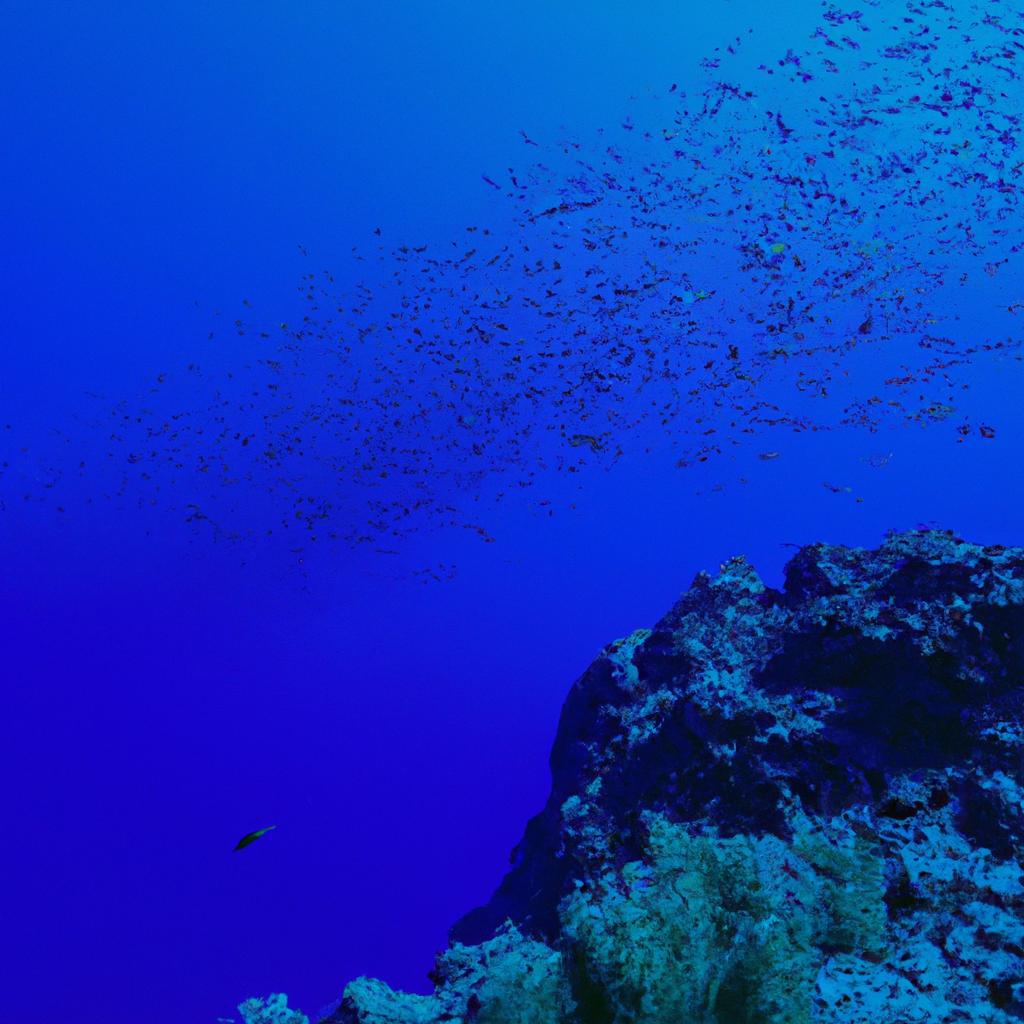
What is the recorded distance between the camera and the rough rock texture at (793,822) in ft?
9.43

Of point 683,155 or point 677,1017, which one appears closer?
point 677,1017

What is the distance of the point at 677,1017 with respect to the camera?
277 centimetres

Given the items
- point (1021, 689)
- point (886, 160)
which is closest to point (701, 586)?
point (1021, 689)

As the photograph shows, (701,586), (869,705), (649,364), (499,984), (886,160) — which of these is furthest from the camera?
(649,364)

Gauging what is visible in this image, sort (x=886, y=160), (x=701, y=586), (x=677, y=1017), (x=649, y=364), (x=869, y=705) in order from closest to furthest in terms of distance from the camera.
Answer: (x=677, y=1017)
(x=869, y=705)
(x=701, y=586)
(x=886, y=160)
(x=649, y=364)

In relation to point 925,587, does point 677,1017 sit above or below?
below

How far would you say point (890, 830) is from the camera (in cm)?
354

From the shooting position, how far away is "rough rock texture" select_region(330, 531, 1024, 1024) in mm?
2875

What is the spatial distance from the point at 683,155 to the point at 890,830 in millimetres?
5665

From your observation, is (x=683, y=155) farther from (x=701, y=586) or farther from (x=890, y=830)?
(x=890, y=830)

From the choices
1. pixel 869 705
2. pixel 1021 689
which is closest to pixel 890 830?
pixel 869 705

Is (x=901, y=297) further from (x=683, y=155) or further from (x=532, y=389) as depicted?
(x=532, y=389)

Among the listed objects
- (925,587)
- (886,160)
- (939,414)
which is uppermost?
(886,160)

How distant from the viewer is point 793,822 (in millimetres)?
3654
